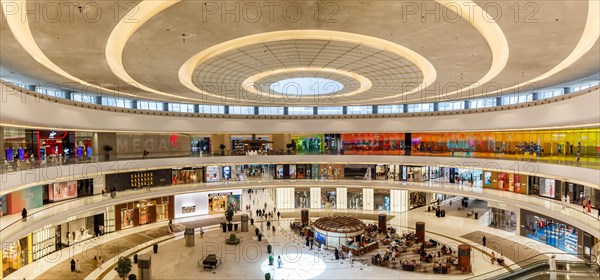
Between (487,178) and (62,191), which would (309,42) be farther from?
(487,178)

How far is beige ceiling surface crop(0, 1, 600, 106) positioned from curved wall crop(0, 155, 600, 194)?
215 inches

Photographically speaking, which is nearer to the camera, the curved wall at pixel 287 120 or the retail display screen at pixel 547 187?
the curved wall at pixel 287 120

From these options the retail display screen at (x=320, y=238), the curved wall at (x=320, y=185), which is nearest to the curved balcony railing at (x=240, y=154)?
the curved wall at (x=320, y=185)

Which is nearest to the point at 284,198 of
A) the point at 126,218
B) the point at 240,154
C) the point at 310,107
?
the point at 240,154

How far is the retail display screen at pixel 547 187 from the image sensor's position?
1075 inches

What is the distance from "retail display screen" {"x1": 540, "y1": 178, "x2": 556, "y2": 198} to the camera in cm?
2731

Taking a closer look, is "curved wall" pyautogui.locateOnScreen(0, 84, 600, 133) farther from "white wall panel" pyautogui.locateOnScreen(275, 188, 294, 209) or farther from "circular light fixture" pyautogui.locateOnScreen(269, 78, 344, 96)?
"circular light fixture" pyautogui.locateOnScreen(269, 78, 344, 96)

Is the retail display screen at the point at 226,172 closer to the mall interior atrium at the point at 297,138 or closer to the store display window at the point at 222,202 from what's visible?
the mall interior atrium at the point at 297,138

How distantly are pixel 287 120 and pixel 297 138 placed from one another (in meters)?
4.69

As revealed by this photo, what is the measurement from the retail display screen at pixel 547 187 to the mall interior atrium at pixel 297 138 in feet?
0.53

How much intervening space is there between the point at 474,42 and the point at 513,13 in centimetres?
349

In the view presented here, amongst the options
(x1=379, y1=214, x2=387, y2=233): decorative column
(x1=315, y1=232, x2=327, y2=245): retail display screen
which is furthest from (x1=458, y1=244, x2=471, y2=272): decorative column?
(x1=315, y1=232, x2=327, y2=245): retail display screen

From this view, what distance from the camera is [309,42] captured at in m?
15.1

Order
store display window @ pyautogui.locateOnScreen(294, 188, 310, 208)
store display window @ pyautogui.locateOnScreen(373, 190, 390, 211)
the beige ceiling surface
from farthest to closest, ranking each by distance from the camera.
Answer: store display window @ pyautogui.locateOnScreen(294, 188, 310, 208), store display window @ pyautogui.locateOnScreen(373, 190, 390, 211), the beige ceiling surface
